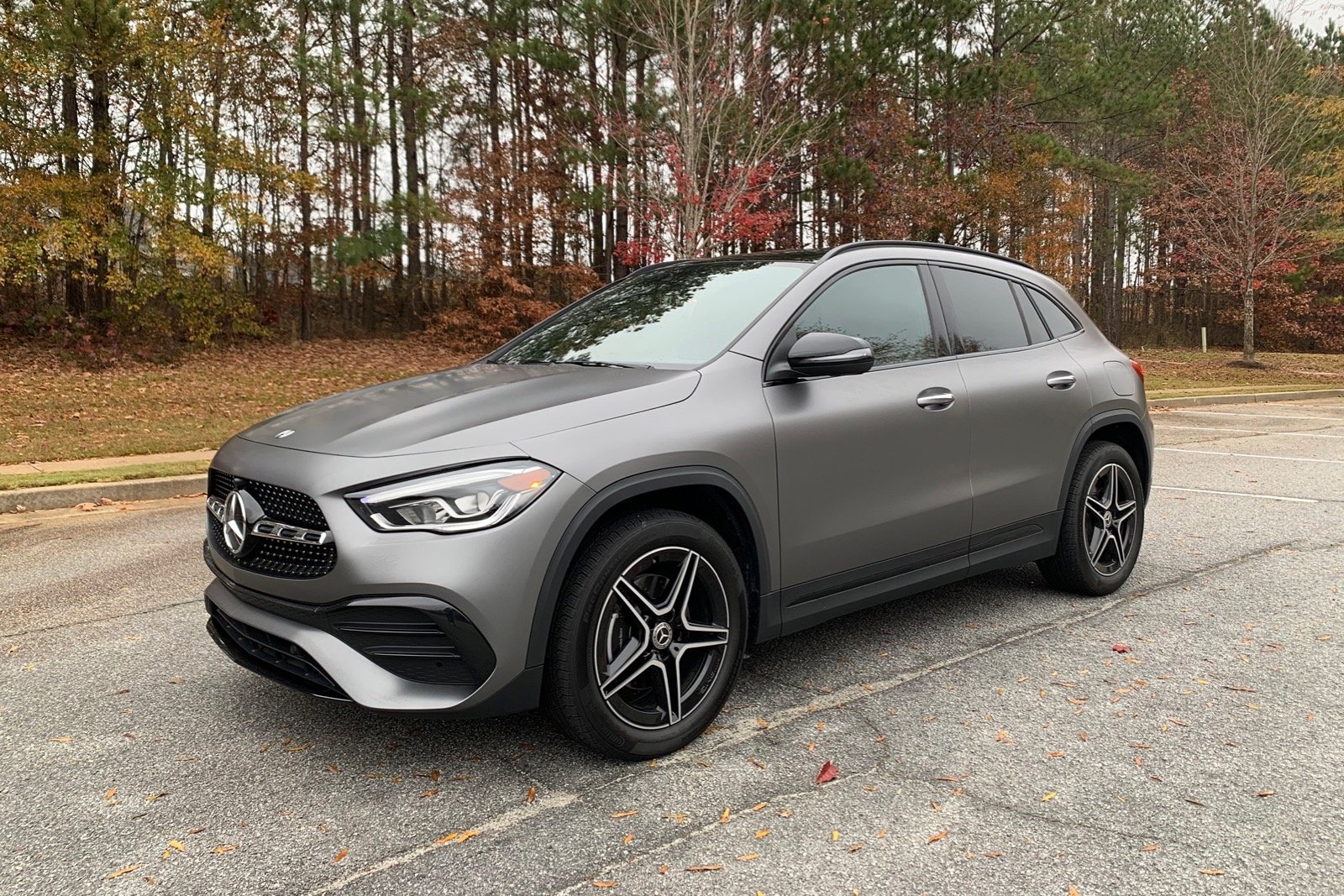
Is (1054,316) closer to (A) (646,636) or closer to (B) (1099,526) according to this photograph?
(B) (1099,526)

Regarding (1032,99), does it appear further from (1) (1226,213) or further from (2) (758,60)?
(2) (758,60)

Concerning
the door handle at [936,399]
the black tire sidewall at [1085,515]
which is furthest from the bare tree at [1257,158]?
the door handle at [936,399]

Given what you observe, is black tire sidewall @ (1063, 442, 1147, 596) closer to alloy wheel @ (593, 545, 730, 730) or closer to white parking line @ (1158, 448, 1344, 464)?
alloy wheel @ (593, 545, 730, 730)

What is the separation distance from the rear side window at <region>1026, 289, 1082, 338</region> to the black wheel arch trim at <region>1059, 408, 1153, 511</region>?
0.48 metres

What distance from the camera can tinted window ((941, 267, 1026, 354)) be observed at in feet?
14.8

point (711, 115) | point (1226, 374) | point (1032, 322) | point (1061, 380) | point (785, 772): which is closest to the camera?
point (785, 772)

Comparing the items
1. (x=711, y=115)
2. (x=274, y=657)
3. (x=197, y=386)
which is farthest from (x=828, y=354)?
(x=197, y=386)

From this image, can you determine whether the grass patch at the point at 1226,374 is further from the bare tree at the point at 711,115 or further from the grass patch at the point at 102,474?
the grass patch at the point at 102,474

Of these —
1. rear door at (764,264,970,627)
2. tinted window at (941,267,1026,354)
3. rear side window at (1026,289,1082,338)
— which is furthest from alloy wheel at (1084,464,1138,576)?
rear door at (764,264,970,627)

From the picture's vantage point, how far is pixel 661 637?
3184 millimetres

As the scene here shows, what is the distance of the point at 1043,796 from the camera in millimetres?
2955

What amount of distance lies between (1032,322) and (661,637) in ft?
9.31

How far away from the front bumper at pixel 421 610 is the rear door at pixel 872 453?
3.23ft

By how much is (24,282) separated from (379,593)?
21.4 m
